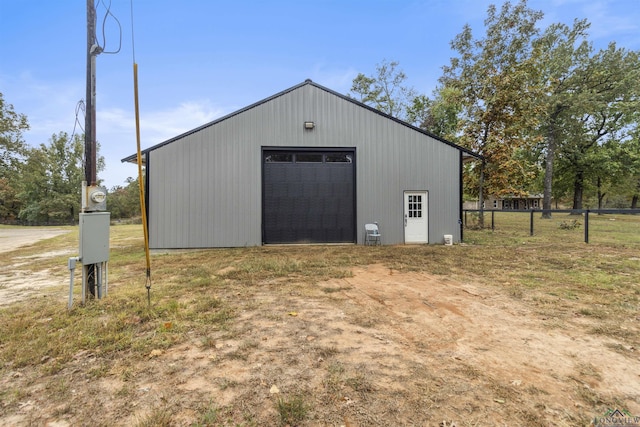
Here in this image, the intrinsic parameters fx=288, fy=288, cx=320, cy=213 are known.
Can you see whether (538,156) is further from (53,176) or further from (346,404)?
(53,176)

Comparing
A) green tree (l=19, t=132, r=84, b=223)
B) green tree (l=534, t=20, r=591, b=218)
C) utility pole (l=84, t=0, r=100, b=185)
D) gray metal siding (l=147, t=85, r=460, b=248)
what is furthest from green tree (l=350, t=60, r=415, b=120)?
green tree (l=19, t=132, r=84, b=223)

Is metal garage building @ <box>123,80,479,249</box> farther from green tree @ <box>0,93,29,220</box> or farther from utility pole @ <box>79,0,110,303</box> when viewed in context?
green tree @ <box>0,93,29,220</box>

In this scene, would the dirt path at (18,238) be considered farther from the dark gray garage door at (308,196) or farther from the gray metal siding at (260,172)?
the dark gray garage door at (308,196)

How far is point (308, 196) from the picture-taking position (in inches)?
386

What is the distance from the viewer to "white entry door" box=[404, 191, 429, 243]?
397 inches

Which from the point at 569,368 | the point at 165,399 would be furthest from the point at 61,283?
the point at 569,368

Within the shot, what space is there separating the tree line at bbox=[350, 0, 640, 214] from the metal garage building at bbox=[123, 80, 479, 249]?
18.9 ft

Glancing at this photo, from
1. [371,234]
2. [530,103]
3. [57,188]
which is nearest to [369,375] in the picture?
[371,234]

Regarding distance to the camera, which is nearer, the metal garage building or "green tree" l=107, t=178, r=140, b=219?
the metal garage building

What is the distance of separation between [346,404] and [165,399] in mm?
1218

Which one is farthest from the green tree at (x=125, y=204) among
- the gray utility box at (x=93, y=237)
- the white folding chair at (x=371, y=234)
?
the gray utility box at (x=93, y=237)

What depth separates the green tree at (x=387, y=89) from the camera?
86.4 feet

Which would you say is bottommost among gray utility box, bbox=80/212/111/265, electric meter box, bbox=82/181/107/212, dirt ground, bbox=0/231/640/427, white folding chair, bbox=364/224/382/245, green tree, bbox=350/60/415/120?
dirt ground, bbox=0/231/640/427

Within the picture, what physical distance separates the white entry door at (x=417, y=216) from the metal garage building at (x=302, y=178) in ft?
0.12
